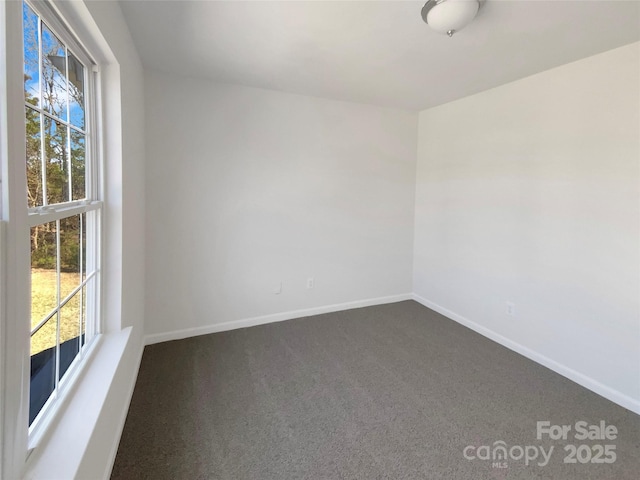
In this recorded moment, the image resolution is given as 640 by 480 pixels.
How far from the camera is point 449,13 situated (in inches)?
65.0

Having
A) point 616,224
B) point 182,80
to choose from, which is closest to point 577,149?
point 616,224

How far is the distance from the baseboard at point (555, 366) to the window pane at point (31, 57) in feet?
11.8

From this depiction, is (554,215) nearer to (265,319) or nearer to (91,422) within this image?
(265,319)

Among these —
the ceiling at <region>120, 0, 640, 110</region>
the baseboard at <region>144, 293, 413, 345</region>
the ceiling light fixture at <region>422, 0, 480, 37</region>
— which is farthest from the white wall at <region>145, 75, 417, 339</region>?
the ceiling light fixture at <region>422, 0, 480, 37</region>

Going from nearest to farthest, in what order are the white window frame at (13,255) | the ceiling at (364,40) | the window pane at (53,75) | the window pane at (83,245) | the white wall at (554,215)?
the white window frame at (13,255)
the window pane at (53,75)
the window pane at (83,245)
the ceiling at (364,40)
the white wall at (554,215)

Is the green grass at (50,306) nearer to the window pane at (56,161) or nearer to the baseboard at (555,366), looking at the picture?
the window pane at (56,161)

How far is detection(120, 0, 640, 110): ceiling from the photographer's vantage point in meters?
1.77

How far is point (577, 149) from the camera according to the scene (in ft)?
7.93

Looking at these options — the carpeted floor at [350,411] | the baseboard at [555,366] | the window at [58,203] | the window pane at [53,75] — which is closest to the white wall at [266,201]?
the carpeted floor at [350,411]

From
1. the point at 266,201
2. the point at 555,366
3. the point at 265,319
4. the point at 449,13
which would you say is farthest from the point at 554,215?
the point at 265,319

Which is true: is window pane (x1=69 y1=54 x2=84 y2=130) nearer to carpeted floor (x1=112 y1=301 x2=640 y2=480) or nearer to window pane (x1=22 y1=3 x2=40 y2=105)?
window pane (x1=22 y1=3 x2=40 y2=105)

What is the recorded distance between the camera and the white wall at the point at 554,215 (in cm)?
218

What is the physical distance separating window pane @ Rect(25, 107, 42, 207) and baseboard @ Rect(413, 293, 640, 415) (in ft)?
11.4

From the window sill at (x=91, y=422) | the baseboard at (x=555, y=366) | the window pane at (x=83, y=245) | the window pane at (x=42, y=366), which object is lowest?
the baseboard at (x=555, y=366)
